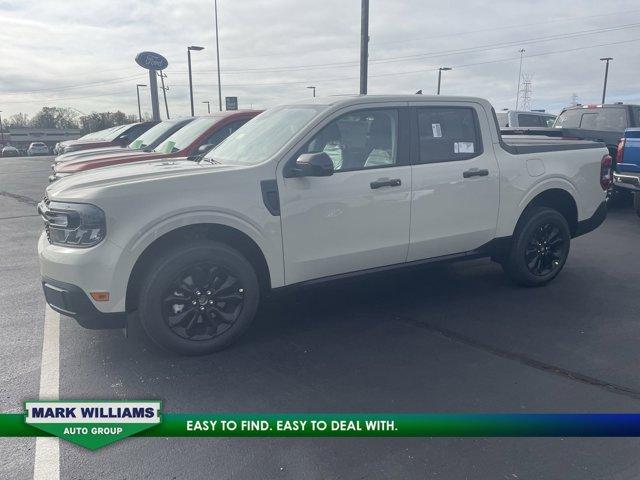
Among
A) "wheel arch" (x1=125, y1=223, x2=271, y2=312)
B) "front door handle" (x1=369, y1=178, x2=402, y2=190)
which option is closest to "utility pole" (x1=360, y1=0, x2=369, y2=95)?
"front door handle" (x1=369, y1=178, x2=402, y2=190)

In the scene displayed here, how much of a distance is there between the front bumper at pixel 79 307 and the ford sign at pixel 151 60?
75.9 ft

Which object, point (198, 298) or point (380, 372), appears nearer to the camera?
point (380, 372)

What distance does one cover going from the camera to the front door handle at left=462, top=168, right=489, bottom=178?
4.87 m

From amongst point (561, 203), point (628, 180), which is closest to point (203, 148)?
point (561, 203)

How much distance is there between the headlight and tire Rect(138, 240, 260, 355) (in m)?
0.45

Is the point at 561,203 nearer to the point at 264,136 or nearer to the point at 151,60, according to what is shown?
the point at 264,136

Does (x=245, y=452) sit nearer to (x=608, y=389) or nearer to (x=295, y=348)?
(x=295, y=348)

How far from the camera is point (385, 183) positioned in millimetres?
4438

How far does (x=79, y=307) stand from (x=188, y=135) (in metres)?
5.07

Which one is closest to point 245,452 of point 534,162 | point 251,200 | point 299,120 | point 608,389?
point 251,200

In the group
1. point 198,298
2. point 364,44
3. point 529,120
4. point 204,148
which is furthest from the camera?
point 529,120

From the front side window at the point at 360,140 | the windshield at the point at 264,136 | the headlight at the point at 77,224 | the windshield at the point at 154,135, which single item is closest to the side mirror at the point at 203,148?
the windshield at the point at 264,136

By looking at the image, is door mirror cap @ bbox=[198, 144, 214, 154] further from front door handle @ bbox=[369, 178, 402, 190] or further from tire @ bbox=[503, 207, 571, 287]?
tire @ bbox=[503, 207, 571, 287]

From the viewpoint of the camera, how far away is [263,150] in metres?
4.38
